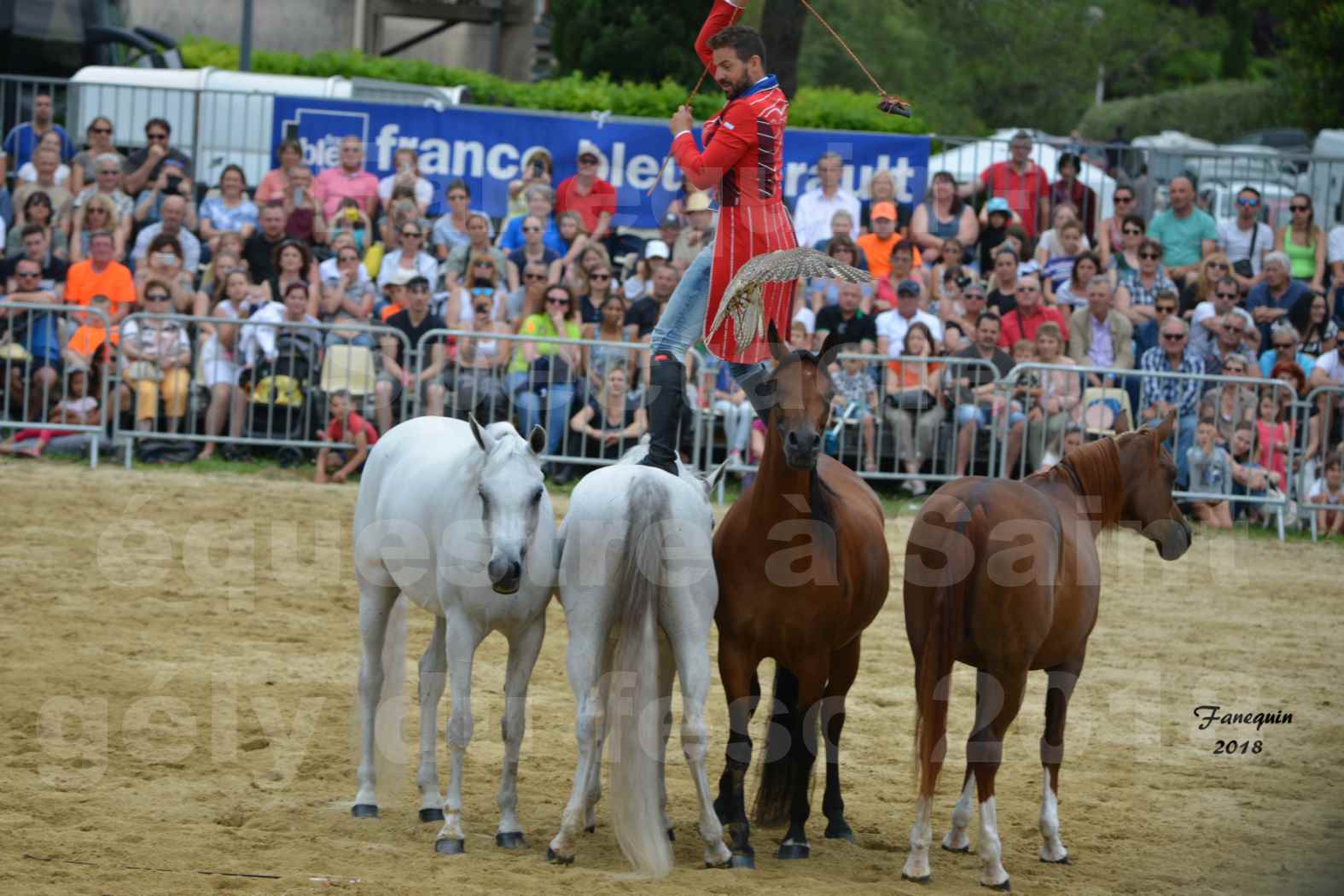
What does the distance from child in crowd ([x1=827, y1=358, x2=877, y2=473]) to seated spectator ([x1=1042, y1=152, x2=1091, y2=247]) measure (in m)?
4.06

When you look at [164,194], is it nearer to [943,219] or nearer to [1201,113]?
[943,219]

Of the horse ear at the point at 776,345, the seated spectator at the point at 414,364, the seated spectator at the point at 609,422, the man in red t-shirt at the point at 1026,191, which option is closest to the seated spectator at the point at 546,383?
the seated spectator at the point at 609,422

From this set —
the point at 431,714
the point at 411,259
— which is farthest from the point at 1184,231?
the point at 431,714

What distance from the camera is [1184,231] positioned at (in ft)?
54.6

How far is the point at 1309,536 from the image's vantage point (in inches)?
550

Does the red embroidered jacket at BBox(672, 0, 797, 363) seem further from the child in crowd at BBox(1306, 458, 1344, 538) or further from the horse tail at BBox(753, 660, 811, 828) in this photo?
the child in crowd at BBox(1306, 458, 1344, 538)

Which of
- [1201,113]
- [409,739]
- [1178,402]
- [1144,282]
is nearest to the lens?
[409,739]

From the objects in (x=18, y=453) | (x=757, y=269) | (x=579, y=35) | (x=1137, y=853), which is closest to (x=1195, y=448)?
(x=1137, y=853)

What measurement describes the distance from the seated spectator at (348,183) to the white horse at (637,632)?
1064 cm

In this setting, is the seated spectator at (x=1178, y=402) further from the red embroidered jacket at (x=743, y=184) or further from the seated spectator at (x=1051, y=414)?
the red embroidered jacket at (x=743, y=184)

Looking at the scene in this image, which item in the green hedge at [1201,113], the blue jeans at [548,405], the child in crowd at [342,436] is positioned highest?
the green hedge at [1201,113]

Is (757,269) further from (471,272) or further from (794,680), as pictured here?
(471,272)

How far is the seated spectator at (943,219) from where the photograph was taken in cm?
1638

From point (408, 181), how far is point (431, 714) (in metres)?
10.5
